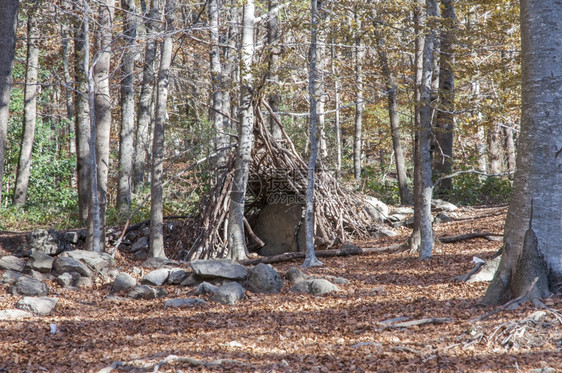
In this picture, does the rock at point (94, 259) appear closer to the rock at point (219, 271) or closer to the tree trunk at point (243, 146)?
the rock at point (219, 271)

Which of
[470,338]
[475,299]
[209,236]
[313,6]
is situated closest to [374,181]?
[209,236]

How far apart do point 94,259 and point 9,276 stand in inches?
47.1

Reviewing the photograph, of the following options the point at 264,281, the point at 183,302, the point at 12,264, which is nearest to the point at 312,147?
the point at 264,281

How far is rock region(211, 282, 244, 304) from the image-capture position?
6.07m

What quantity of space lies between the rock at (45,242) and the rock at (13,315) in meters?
3.92

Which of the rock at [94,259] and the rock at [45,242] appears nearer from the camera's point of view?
the rock at [94,259]

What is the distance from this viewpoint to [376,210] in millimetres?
11250

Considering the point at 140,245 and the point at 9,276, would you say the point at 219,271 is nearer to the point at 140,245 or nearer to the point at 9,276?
the point at 9,276

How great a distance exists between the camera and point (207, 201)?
381 inches

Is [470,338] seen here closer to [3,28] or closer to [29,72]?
[3,28]

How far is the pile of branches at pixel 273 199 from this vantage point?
30.3ft

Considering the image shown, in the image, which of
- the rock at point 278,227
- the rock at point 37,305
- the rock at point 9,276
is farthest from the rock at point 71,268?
the rock at point 278,227

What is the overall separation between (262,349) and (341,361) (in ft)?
2.42

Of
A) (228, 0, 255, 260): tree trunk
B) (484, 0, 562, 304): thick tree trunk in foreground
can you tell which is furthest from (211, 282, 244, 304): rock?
(484, 0, 562, 304): thick tree trunk in foreground
